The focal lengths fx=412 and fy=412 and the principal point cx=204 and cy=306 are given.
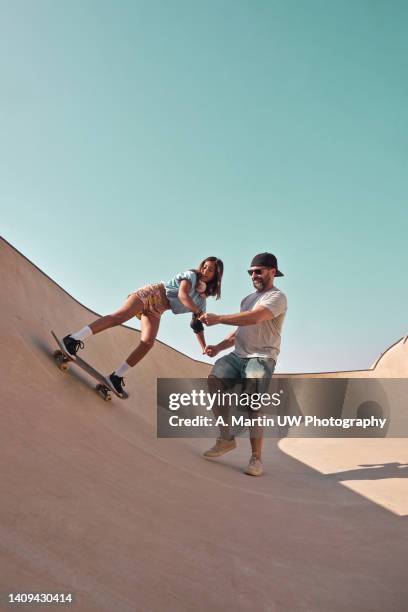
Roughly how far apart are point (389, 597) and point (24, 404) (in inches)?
86.1

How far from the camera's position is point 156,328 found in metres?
4.56

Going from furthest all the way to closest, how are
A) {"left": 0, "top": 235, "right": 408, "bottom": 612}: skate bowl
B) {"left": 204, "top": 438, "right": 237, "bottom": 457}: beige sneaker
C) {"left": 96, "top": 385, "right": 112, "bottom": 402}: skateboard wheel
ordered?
{"left": 96, "top": 385, "right": 112, "bottom": 402}: skateboard wheel → {"left": 204, "top": 438, "right": 237, "bottom": 457}: beige sneaker → {"left": 0, "top": 235, "right": 408, "bottom": 612}: skate bowl

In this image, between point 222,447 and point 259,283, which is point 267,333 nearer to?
point 259,283

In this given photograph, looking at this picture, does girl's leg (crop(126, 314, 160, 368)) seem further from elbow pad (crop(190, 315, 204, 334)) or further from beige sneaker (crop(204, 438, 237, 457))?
beige sneaker (crop(204, 438, 237, 457))

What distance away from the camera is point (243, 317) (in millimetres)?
3814

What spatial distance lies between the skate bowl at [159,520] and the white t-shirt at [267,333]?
1.16 metres

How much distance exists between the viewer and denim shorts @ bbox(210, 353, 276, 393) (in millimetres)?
3902

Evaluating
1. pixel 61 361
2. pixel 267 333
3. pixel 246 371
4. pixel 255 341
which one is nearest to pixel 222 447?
pixel 246 371

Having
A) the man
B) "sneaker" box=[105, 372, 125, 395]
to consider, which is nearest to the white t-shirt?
the man

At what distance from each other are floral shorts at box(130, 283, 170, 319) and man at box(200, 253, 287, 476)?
2.19 ft

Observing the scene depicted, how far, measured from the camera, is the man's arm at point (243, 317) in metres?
3.82

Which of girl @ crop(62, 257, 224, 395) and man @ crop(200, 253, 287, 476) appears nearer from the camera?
man @ crop(200, 253, 287, 476)

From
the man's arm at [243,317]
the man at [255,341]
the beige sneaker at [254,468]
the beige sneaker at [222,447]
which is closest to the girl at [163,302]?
the man's arm at [243,317]

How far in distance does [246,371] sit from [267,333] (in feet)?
1.41
